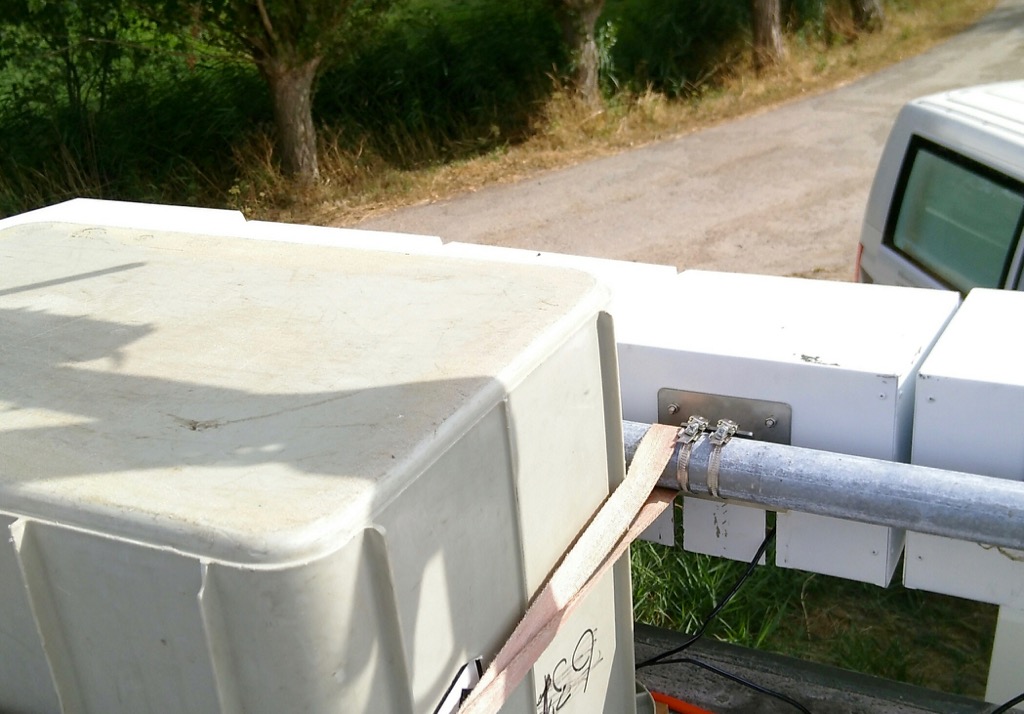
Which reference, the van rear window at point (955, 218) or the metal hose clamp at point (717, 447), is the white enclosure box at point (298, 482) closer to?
the metal hose clamp at point (717, 447)

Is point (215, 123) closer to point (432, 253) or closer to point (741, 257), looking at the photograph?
point (741, 257)

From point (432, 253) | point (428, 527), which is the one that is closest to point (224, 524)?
point (428, 527)

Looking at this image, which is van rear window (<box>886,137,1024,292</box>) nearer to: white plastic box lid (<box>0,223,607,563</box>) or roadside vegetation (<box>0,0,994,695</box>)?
white plastic box lid (<box>0,223,607,563</box>)

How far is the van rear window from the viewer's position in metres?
4.48

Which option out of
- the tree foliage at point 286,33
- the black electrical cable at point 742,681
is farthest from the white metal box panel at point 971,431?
the tree foliage at point 286,33

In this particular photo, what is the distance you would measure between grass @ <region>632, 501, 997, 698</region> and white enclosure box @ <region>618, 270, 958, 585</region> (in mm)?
1688

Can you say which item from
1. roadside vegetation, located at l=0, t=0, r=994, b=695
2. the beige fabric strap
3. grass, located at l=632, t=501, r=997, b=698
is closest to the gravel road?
roadside vegetation, located at l=0, t=0, r=994, b=695

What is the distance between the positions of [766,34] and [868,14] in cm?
340

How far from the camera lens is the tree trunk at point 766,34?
53.1 feet

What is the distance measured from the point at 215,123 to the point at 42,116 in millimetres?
1916

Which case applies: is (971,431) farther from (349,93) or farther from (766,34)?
(766,34)

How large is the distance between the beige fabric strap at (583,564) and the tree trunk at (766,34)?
1520 cm

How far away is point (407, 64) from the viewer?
1417 cm

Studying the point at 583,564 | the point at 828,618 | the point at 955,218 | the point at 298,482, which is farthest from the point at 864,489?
the point at 955,218
